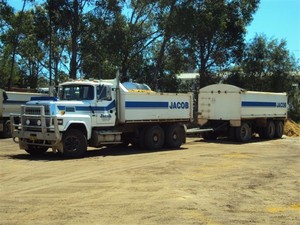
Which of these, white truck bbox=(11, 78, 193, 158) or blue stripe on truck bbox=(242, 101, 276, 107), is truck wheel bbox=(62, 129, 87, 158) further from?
blue stripe on truck bbox=(242, 101, 276, 107)

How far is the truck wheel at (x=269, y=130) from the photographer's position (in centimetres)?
2658

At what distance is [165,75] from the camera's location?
1561 inches

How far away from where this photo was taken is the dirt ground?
25.0ft

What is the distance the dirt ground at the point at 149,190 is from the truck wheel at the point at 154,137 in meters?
2.06

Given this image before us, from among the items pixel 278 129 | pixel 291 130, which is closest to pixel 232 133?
pixel 278 129

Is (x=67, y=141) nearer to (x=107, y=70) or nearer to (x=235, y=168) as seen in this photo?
(x=235, y=168)

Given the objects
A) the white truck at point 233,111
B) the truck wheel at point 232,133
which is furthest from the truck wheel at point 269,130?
the truck wheel at point 232,133

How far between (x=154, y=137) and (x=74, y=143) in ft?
14.2

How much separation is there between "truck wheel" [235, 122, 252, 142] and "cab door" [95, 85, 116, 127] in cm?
896

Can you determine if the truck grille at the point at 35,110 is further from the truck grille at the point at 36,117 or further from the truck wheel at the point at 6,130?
the truck wheel at the point at 6,130

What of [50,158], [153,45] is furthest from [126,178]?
[153,45]

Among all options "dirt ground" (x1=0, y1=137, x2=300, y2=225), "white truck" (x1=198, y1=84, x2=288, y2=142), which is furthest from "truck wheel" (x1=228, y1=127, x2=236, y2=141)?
"dirt ground" (x1=0, y1=137, x2=300, y2=225)

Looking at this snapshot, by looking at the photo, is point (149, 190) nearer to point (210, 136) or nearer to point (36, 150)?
point (36, 150)

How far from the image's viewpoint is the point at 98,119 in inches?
657
